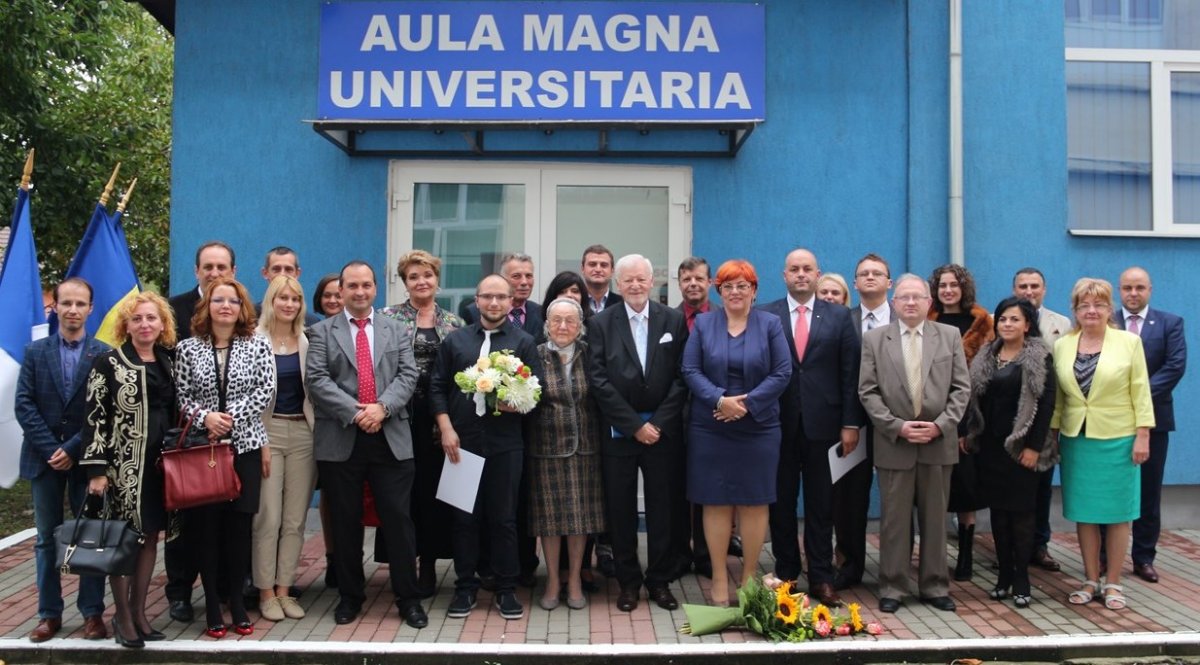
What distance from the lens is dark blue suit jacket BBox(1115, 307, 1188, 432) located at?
20.9ft

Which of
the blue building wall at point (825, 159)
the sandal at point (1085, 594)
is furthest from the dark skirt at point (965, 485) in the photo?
the blue building wall at point (825, 159)

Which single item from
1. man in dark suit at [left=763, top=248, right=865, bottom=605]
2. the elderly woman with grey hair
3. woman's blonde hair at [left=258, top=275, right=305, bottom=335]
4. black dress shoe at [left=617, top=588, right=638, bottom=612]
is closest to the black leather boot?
man in dark suit at [left=763, top=248, right=865, bottom=605]

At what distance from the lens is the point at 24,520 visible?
8719 mm

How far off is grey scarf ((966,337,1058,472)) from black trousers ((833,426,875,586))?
0.62 m

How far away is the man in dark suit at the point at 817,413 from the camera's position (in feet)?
18.9

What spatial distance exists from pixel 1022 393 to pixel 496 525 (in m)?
3.09

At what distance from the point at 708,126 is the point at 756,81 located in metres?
0.68

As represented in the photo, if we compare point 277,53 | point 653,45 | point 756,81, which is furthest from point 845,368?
point 277,53

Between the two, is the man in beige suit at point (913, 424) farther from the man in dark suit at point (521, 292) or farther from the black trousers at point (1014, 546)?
the man in dark suit at point (521, 292)

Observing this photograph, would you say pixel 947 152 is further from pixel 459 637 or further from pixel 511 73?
pixel 459 637

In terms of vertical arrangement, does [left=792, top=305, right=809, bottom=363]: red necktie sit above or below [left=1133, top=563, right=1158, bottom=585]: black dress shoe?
above

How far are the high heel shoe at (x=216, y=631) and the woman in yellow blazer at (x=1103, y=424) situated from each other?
15.6 ft

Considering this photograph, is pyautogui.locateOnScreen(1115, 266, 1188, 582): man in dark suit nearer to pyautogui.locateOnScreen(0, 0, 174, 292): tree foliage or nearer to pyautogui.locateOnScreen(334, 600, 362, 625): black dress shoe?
pyautogui.locateOnScreen(334, 600, 362, 625): black dress shoe

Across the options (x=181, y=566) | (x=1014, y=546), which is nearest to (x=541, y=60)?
(x=181, y=566)
